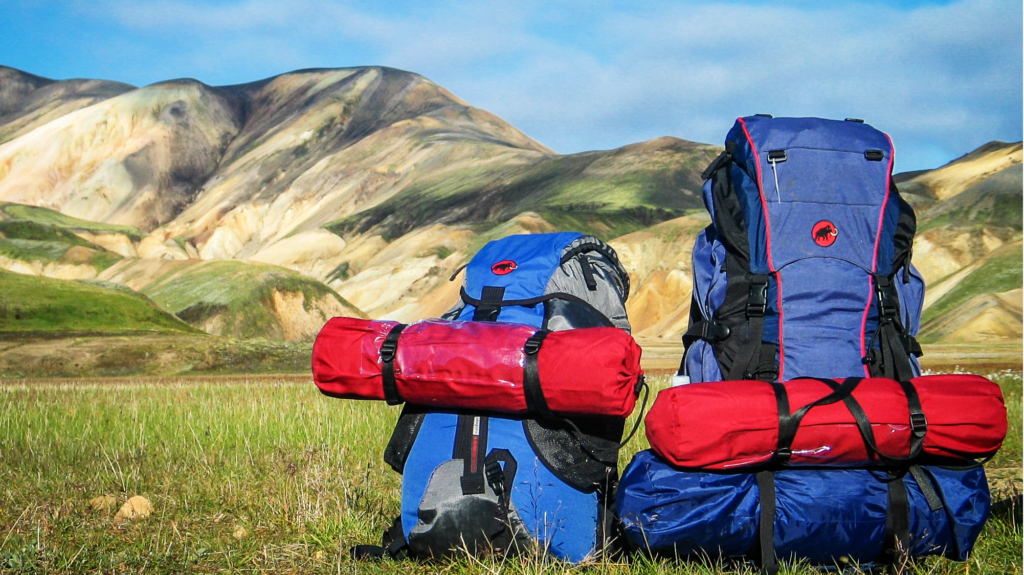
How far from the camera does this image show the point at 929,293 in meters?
33.8

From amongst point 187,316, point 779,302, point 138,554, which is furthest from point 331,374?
point 187,316

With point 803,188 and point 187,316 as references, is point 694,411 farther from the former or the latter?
point 187,316

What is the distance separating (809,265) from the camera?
11.4 feet

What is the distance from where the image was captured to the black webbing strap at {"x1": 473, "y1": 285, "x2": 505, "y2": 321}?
12.2ft

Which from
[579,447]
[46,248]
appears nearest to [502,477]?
[579,447]

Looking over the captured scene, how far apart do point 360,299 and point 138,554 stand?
5799cm

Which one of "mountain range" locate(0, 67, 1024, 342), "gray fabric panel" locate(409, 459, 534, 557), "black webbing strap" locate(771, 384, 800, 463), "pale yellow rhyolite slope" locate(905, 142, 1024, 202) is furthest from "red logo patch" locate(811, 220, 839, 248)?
"pale yellow rhyolite slope" locate(905, 142, 1024, 202)

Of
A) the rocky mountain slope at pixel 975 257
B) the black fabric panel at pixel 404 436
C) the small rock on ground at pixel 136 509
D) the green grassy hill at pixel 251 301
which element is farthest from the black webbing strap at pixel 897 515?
the green grassy hill at pixel 251 301

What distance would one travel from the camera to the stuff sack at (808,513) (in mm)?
3121

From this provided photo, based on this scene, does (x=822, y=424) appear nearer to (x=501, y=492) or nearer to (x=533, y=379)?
(x=533, y=379)

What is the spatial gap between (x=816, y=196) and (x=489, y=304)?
1426mm

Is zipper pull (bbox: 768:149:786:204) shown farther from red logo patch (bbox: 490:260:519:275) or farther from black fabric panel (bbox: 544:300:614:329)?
red logo patch (bbox: 490:260:519:275)

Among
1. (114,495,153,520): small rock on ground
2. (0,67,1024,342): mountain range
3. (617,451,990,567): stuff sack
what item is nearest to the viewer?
(617,451,990,567): stuff sack

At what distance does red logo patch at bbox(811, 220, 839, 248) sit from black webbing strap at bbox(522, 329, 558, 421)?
47.9 inches
